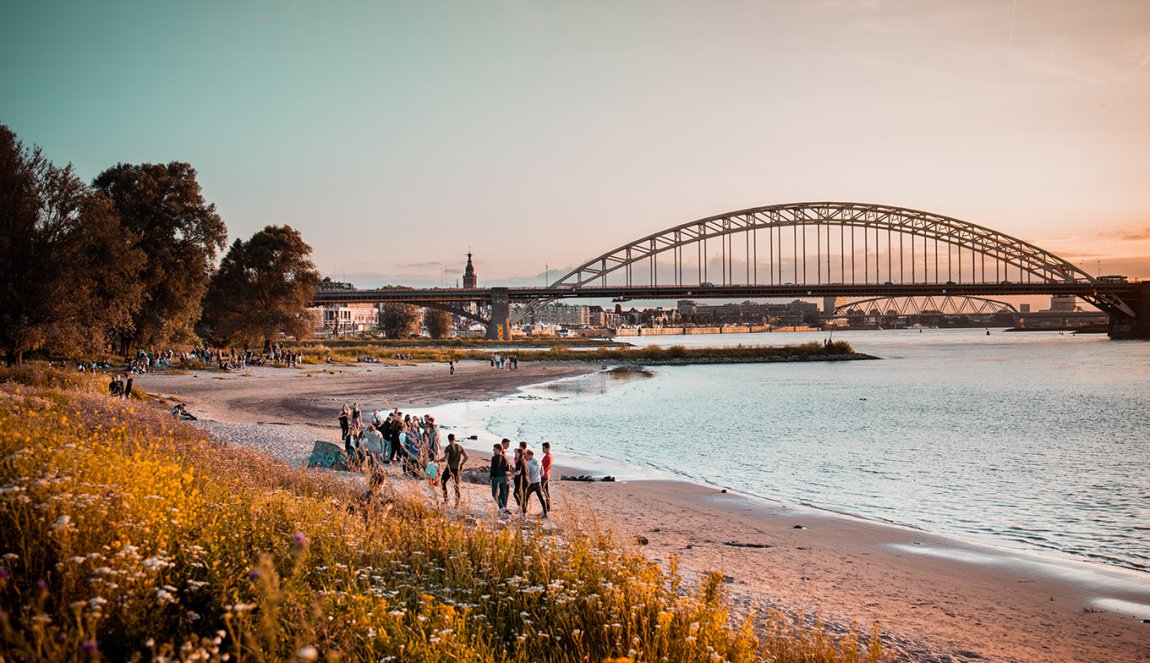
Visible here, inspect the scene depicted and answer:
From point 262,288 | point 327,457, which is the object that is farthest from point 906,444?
point 262,288

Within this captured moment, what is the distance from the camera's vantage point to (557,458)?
24469 millimetres

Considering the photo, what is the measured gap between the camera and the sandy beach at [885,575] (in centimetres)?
943

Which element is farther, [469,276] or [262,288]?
[469,276]

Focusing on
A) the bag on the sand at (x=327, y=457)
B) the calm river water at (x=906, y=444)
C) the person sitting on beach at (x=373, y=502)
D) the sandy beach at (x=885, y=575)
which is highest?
the person sitting on beach at (x=373, y=502)

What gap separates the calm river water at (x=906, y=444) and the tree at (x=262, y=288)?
2651 cm

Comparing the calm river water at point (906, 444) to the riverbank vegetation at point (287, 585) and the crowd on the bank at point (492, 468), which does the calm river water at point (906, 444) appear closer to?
the crowd on the bank at point (492, 468)

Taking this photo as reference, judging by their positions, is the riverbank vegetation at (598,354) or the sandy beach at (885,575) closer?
the sandy beach at (885,575)

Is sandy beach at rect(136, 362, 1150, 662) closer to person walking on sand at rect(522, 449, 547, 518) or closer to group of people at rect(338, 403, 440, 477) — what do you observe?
person walking on sand at rect(522, 449, 547, 518)

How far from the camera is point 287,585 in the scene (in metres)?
4.45

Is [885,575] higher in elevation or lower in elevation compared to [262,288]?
lower

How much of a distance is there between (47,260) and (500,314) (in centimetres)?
8907

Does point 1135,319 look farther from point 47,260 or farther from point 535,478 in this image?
point 47,260

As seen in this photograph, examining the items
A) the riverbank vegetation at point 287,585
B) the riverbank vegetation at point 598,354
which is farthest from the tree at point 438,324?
the riverbank vegetation at point 287,585

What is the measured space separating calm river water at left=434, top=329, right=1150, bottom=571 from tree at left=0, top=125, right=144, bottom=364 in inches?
677
